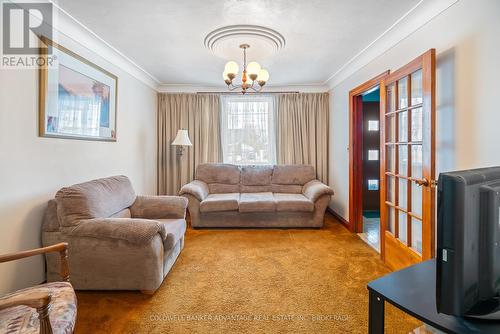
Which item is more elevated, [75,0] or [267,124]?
[75,0]

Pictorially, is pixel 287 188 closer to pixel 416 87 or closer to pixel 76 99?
pixel 416 87

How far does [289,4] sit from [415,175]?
1.81 metres

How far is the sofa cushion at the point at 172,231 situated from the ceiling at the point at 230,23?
187cm

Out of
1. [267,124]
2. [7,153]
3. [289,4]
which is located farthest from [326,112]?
[7,153]

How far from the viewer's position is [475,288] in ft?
2.42

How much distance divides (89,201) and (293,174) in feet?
10.6

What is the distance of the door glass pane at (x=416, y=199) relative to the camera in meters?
2.29

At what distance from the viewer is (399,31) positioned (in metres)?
2.61

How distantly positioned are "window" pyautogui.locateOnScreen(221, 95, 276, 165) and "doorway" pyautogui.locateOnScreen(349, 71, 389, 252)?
164 centimetres

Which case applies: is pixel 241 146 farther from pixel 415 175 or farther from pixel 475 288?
pixel 475 288

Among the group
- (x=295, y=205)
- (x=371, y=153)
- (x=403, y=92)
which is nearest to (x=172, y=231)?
(x=295, y=205)

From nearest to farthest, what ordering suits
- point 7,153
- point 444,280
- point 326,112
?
point 444,280 → point 7,153 → point 326,112

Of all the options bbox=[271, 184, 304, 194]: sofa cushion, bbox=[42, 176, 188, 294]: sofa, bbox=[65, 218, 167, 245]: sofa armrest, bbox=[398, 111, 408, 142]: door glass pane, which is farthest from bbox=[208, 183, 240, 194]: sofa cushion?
bbox=[398, 111, 408, 142]: door glass pane

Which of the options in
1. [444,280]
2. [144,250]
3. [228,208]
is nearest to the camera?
[444,280]
